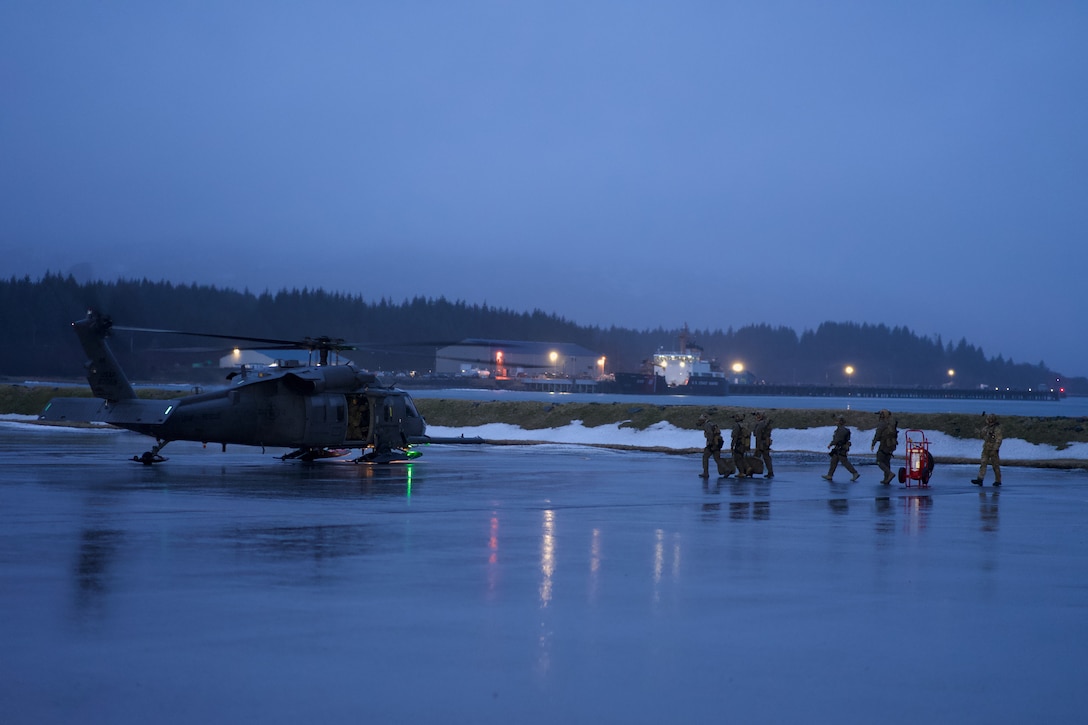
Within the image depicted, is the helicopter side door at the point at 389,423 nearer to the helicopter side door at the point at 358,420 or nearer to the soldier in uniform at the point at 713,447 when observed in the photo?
the helicopter side door at the point at 358,420

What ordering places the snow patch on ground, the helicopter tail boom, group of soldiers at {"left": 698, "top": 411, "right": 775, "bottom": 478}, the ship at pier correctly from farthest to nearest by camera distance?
the ship at pier → the snow patch on ground → group of soldiers at {"left": 698, "top": 411, "right": 775, "bottom": 478} → the helicopter tail boom

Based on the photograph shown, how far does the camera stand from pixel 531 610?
9.19 meters

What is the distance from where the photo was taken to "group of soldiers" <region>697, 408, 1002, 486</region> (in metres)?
24.2

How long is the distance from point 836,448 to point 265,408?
1318 cm

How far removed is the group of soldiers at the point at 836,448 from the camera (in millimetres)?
24250

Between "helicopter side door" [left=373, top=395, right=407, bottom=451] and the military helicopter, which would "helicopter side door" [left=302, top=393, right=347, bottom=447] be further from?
"helicopter side door" [left=373, top=395, right=407, bottom=451]

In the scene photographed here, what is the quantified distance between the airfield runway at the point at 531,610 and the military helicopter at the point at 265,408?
210 inches

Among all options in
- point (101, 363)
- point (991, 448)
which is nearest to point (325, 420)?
point (101, 363)

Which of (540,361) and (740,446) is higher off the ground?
(540,361)

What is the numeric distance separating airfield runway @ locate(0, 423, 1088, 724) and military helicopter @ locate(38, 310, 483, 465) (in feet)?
17.5

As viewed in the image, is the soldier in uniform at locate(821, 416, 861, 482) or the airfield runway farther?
the soldier in uniform at locate(821, 416, 861, 482)

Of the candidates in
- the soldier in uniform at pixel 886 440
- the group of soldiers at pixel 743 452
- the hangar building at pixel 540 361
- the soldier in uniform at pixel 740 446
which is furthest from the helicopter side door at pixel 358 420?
the hangar building at pixel 540 361

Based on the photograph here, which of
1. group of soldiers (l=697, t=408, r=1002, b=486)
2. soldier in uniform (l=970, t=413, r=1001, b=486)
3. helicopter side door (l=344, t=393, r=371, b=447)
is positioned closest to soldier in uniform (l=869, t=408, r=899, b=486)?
group of soldiers (l=697, t=408, r=1002, b=486)

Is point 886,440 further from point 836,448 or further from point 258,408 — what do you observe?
point 258,408
